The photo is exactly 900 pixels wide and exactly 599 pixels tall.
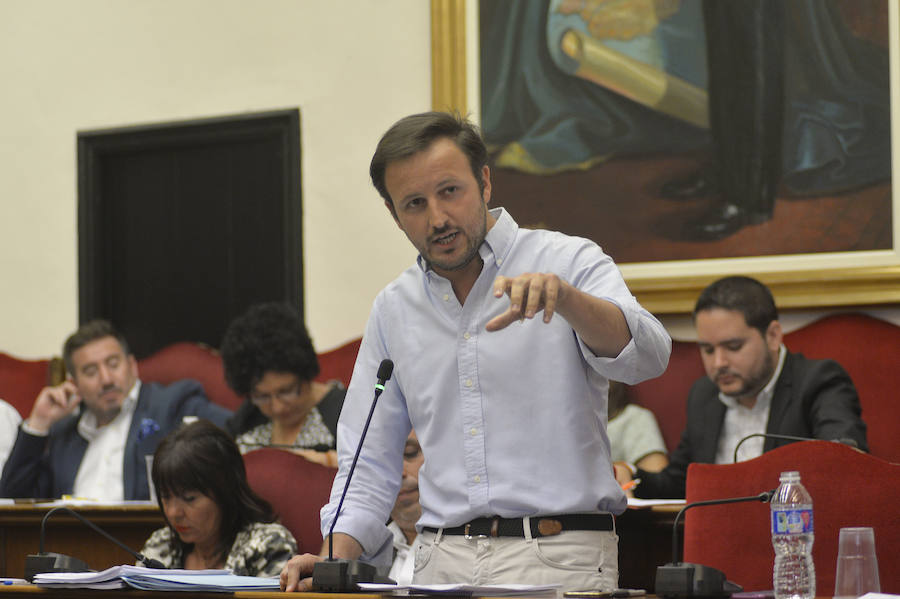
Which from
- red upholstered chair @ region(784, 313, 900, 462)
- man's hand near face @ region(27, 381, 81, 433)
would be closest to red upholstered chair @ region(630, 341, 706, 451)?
red upholstered chair @ region(784, 313, 900, 462)

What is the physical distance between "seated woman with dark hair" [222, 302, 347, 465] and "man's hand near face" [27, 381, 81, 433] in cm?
63

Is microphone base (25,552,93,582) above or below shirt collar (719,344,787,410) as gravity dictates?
below

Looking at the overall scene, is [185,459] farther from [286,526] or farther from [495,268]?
[495,268]

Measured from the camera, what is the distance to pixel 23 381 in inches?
198

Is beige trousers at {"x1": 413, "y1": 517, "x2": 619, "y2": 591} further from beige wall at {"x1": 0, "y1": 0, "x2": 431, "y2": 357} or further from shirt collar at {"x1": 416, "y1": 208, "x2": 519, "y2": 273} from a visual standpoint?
beige wall at {"x1": 0, "y1": 0, "x2": 431, "y2": 357}

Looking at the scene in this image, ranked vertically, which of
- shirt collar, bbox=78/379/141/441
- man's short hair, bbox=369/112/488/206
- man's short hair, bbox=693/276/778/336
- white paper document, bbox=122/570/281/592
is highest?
man's short hair, bbox=369/112/488/206

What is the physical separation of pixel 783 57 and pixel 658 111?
18.3 inches

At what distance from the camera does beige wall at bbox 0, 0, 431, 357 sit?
471cm

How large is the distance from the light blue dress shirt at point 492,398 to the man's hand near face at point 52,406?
95.0 inches

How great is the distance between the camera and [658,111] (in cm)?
422

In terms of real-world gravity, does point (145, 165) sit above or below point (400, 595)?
above

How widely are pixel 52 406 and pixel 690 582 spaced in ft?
10.6

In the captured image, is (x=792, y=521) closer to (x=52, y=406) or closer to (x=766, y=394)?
(x=766, y=394)

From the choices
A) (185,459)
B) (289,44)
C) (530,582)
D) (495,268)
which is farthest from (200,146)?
(530,582)
